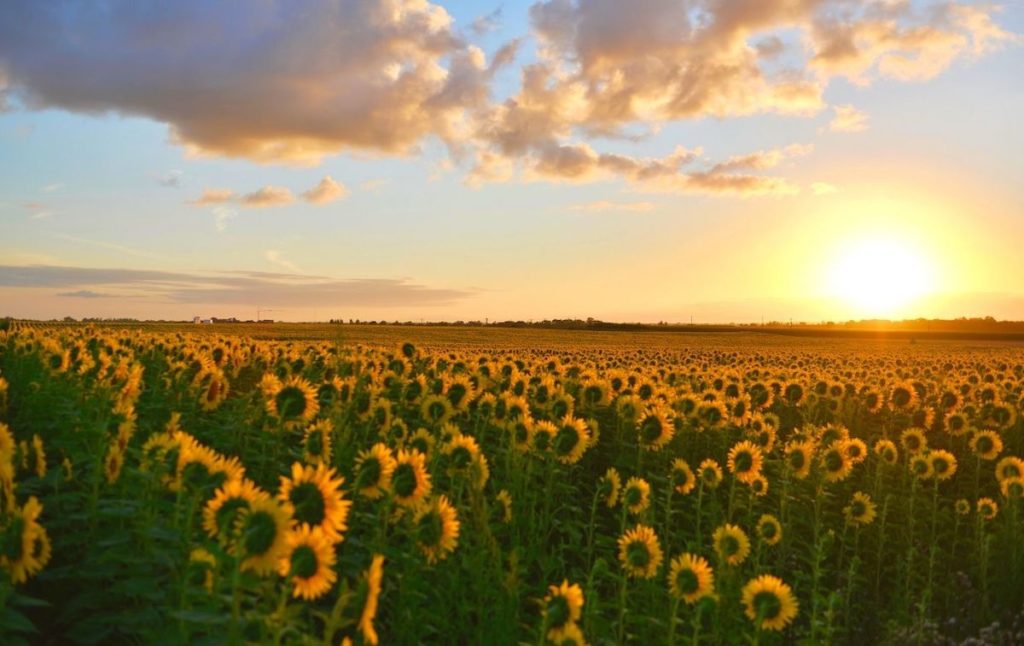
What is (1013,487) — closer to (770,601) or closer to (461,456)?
(770,601)

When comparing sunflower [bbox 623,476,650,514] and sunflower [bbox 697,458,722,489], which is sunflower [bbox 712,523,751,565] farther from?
sunflower [bbox 697,458,722,489]

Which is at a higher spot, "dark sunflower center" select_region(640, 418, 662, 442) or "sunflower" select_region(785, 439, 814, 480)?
"dark sunflower center" select_region(640, 418, 662, 442)

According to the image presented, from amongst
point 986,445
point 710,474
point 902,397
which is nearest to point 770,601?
point 710,474

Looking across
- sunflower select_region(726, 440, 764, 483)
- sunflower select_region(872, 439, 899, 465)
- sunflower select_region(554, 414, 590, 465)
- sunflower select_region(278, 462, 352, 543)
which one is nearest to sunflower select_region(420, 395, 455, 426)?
sunflower select_region(554, 414, 590, 465)

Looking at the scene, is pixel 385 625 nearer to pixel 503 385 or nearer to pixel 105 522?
pixel 105 522

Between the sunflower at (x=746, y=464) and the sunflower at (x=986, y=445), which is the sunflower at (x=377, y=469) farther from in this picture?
the sunflower at (x=986, y=445)

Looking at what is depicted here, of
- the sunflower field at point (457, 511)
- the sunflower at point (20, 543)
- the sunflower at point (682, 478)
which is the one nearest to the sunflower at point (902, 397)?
the sunflower field at point (457, 511)

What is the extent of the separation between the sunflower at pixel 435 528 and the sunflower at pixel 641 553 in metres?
1.27

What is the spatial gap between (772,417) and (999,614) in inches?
182

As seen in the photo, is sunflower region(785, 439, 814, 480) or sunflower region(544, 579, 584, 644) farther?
sunflower region(785, 439, 814, 480)

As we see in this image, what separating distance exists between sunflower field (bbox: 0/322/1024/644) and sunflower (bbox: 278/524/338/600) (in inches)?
0.4

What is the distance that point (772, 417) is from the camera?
1327cm

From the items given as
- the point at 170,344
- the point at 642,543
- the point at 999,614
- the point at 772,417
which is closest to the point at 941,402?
the point at 772,417

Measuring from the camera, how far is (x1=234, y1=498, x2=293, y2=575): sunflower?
3.59 metres
